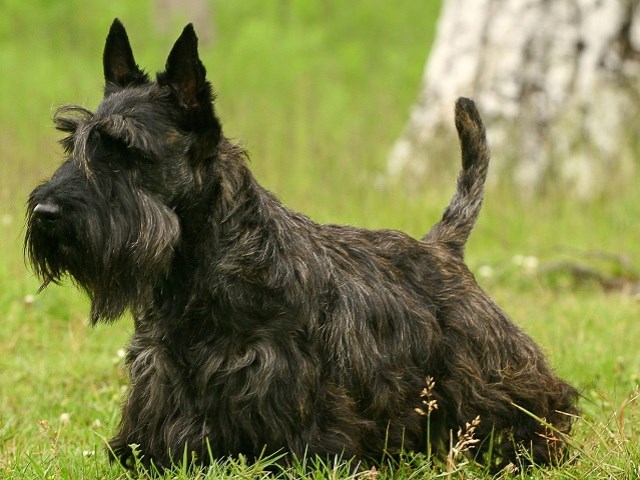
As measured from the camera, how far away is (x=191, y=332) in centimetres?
364

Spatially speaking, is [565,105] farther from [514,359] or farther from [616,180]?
[514,359]

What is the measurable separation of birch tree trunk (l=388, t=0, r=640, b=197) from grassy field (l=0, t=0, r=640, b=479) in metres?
0.34

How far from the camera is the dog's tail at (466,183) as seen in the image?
4.62 metres

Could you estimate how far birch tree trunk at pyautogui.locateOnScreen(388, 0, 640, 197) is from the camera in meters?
9.58

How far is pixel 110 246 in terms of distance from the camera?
352 cm

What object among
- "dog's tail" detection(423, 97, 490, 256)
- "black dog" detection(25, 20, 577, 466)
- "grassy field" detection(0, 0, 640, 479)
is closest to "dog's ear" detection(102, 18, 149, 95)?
"black dog" detection(25, 20, 577, 466)

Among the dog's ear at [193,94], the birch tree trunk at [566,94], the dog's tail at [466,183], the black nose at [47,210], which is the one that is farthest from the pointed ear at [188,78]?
the birch tree trunk at [566,94]

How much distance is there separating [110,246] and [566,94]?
6892mm

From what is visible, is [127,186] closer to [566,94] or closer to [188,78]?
[188,78]

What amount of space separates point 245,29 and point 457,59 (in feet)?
18.1

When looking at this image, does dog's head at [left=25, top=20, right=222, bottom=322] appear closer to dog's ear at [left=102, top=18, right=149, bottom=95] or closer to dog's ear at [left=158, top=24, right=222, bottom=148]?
dog's ear at [left=158, top=24, right=222, bottom=148]

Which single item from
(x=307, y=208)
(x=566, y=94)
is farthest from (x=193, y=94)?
(x=566, y=94)

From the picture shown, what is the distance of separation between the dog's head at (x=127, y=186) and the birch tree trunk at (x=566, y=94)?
6.30 m

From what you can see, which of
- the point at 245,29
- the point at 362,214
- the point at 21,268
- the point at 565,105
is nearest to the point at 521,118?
the point at 565,105
